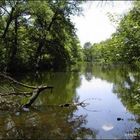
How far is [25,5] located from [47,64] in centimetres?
1892

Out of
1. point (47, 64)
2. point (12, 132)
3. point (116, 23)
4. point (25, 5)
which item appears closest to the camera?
point (12, 132)

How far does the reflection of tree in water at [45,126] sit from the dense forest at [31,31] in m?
19.0

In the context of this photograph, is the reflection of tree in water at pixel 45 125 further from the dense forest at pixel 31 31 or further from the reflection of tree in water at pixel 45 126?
the dense forest at pixel 31 31

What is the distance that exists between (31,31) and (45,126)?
95.2 feet

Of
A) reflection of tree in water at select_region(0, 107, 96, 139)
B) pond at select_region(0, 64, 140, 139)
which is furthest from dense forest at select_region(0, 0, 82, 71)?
reflection of tree in water at select_region(0, 107, 96, 139)

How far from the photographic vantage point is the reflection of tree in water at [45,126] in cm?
970

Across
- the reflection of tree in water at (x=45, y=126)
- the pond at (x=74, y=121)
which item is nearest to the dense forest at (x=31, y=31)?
the pond at (x=74, y=121)

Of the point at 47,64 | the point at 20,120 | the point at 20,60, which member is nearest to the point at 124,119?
the point at 20,120

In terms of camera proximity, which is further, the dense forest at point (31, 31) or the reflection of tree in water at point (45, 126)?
the dense forest at point (31, 31)

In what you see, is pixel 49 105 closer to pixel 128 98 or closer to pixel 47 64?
pixel 128 98

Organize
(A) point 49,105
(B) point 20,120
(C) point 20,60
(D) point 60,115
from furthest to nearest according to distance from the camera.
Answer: (C) point 20,60 → (A) point 49,105 → (D) point 60,115 → (B) point 20,120

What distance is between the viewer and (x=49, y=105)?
1504cm

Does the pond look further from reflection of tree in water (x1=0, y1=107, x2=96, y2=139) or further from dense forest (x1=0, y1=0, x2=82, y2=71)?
dense forest (x1=0, y1=0, x2=82, y2=71)

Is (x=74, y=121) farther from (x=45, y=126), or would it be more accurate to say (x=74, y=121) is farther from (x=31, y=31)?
(x=31, y=31)
